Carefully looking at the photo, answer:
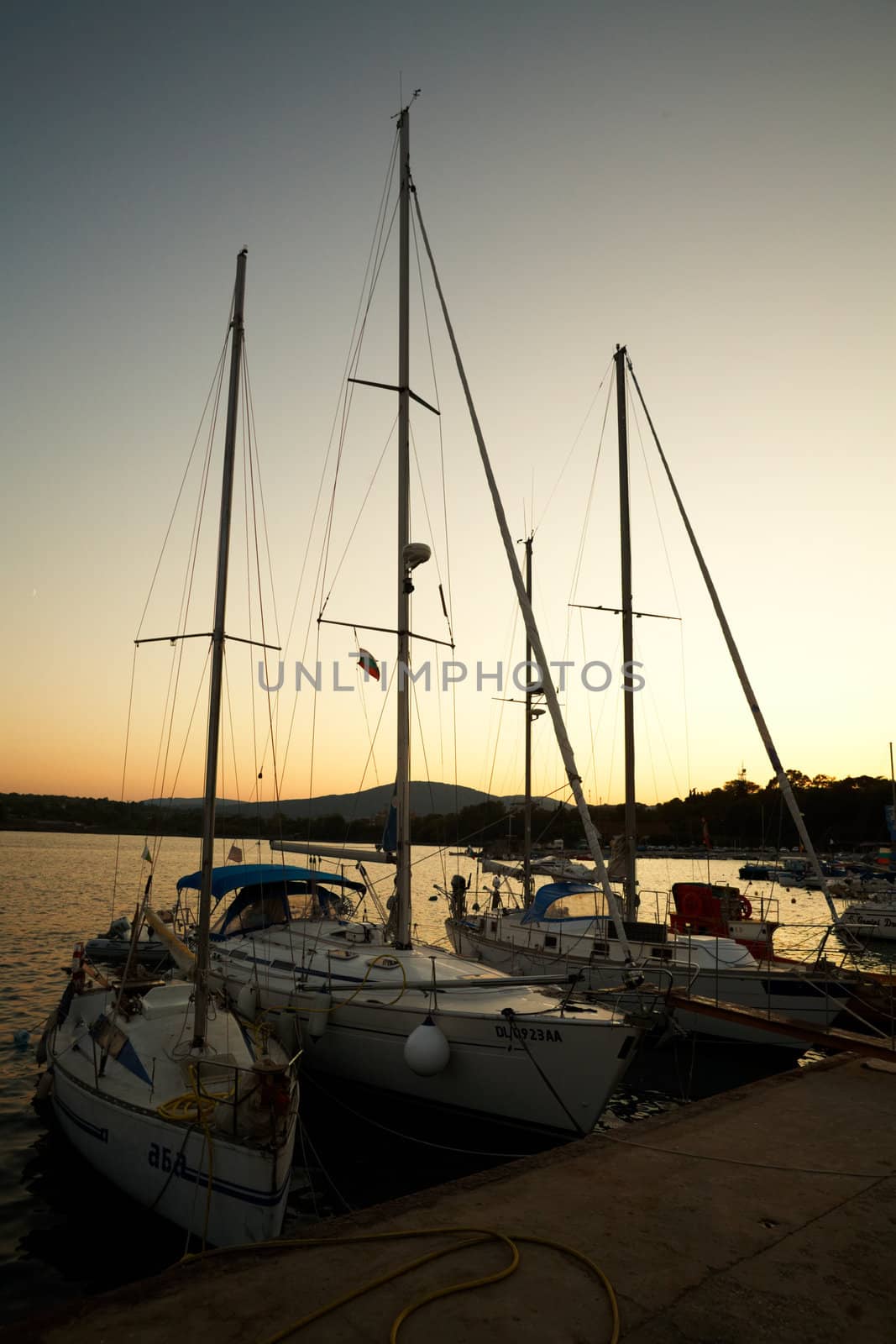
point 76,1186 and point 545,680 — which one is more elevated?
point 545,680

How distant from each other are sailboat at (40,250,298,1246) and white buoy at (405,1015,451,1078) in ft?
6.03

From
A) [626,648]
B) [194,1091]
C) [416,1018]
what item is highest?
[626,648]

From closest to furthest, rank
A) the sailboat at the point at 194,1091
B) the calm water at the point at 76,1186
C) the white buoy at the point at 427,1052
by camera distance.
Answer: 1. the sailboat at the point at 194,1091
2. the calm water at the point at 76,1186
3. the white buoy at the point at 427,1052

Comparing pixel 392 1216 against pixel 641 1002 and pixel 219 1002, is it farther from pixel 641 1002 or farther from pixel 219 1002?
pixel 219 1002

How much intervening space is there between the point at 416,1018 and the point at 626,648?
39.4 ft

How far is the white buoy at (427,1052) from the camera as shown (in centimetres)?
1081

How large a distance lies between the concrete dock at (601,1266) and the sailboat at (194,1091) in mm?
2434

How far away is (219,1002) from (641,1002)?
6594 mm

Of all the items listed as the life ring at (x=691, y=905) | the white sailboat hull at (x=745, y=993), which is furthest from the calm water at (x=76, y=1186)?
the life ring at (x=691, y=905)

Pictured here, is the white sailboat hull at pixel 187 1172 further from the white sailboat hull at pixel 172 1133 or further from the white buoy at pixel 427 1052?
the white buoy at pixel 427 1052

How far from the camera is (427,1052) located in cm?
1082

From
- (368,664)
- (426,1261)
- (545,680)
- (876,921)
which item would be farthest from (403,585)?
(876,921)

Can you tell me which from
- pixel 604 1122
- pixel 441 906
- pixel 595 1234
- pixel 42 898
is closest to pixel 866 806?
pixel 441 906

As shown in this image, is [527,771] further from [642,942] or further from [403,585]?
[403,585]
